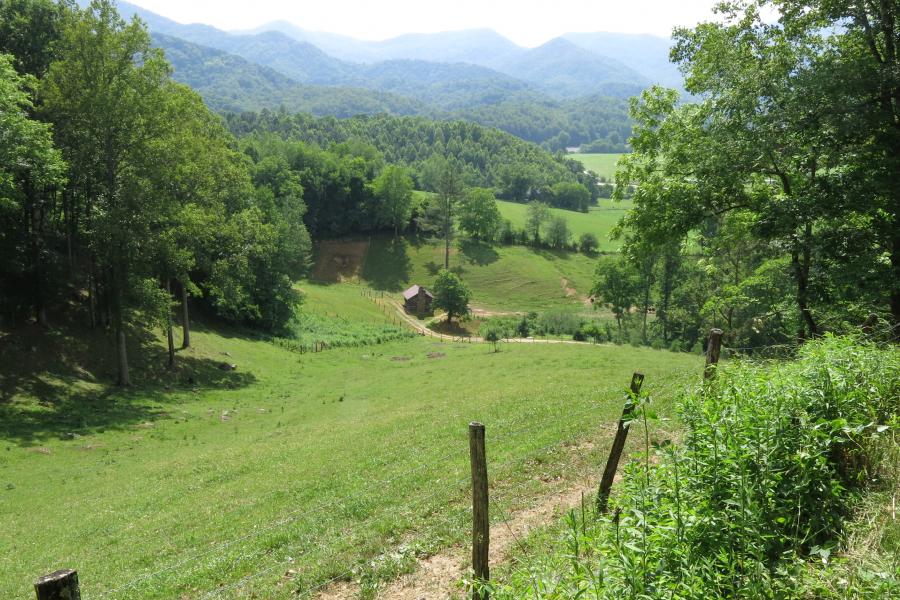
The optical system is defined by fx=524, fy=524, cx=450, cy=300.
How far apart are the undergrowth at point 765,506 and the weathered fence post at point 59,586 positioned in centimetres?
383

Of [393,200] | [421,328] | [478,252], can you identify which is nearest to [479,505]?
[421,328]

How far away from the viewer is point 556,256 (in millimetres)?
108562

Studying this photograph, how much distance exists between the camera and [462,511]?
442 inches

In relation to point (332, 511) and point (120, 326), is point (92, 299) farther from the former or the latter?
point (332, 511)

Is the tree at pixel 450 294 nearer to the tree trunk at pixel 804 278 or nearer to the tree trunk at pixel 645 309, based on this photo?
the tree trunk at pixel 645 309

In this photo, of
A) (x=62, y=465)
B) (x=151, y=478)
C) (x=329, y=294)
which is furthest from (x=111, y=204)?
(x=329, y=294)

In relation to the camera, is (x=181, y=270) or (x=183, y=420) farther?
(x=181, y=270)

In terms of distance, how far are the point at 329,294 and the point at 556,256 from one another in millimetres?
51627

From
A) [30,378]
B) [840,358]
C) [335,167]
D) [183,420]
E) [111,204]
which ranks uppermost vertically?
[335,167]

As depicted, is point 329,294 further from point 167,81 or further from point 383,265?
point 167,81

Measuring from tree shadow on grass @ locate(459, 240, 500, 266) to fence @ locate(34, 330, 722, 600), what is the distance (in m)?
85.2

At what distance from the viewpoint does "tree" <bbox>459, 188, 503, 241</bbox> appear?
109m

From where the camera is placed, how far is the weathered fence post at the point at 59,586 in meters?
4.16

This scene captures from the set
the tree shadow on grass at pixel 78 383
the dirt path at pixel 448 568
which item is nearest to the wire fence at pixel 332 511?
the dirt path at pixel 448 568
